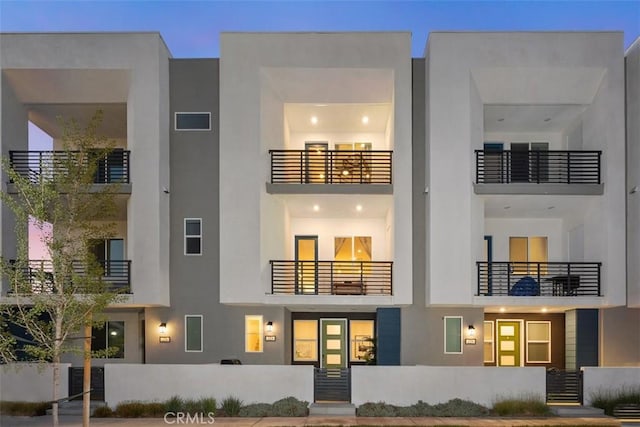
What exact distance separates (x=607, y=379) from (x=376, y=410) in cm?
658

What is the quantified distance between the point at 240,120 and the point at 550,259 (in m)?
11.9

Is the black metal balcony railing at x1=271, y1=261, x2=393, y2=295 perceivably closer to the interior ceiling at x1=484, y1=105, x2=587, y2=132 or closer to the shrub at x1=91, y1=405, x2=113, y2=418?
the shrub at x1=91, y1=405, x2=113, y2=418

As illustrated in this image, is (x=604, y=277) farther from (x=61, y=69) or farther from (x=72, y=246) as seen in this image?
(x=61, y=69)

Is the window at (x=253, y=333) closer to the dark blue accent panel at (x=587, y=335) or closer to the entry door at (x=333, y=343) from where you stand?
the entry door at (x=333, y=343)

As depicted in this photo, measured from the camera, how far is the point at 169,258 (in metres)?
17.1

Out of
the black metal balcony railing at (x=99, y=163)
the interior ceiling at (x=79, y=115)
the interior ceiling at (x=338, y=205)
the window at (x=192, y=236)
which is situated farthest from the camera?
the interior ceiling at (x=79, y=115)

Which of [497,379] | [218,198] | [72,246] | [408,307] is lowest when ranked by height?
[497,379]

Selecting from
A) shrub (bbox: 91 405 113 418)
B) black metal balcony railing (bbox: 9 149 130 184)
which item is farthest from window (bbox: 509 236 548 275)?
shrub (bbox: 91 405 113 418)

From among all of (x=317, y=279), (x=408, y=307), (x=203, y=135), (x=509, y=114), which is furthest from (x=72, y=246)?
(x=509, y=114)

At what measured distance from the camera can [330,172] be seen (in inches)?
700

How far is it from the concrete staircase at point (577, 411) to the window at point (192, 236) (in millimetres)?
11485

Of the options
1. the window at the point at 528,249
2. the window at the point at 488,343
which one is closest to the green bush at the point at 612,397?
the window at the point at 488,343

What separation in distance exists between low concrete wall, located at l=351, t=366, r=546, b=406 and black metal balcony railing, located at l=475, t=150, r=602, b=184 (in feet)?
19.0

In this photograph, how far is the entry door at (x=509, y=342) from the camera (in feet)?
64.2
